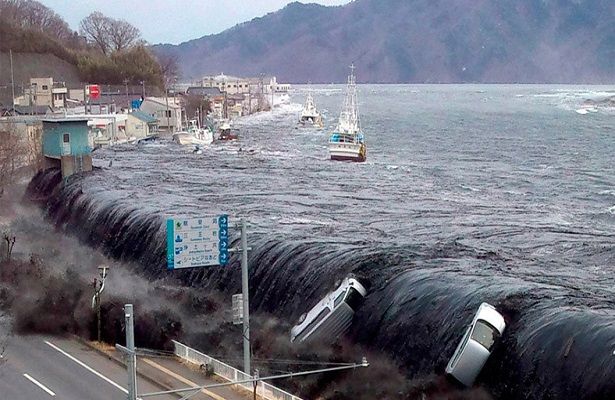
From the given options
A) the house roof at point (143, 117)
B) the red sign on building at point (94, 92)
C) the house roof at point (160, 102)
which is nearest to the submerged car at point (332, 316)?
the house roof at point (143, 117)

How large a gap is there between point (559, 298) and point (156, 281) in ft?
35.4

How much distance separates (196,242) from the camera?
47.8 feet

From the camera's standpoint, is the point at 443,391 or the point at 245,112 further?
the point at 245,112

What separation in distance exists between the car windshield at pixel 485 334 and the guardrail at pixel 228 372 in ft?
11.6

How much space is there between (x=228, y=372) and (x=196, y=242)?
2.61 meters

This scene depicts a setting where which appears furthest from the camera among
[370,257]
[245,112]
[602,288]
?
[245,112]

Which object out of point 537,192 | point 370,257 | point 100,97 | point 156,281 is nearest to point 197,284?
point 156,281

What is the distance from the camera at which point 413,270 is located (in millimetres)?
20312

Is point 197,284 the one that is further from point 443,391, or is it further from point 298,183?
point 298,183

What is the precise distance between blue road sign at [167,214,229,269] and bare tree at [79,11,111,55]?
105 metres

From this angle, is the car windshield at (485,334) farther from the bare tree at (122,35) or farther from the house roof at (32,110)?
the bare tree at (122,35)

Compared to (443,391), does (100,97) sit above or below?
above

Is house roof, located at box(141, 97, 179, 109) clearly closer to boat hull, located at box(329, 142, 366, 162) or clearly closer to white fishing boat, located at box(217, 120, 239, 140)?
white fishing boat, located at box(217, 120, 239, 140)

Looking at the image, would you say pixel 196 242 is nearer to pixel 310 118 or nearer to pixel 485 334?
pixel 485 334
